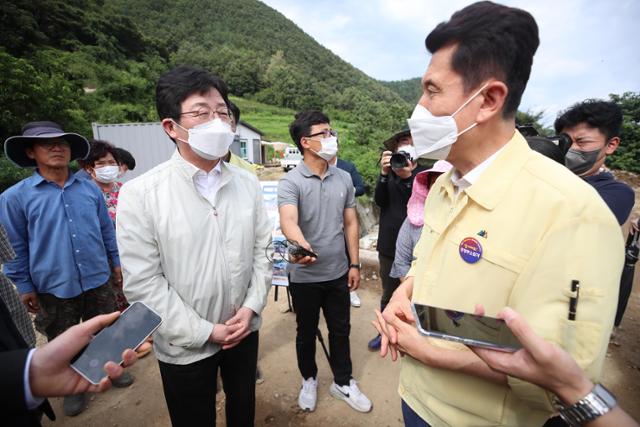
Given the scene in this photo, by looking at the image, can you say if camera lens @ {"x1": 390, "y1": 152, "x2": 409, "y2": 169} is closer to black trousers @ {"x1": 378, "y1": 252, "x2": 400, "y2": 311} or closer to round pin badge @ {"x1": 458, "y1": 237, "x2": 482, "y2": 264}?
black trousers @ {"x1": 378, "y1": 252, "x2": 400, "y2": 311}

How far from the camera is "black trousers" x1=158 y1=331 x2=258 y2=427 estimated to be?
1.79 metres

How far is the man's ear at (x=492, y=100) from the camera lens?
3.68ft

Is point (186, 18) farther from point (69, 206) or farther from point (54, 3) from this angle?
point (69, 206)

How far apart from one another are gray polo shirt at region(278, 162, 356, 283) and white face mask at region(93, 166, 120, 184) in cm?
230

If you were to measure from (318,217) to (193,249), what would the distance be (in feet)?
4.11

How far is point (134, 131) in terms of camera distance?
12.7m

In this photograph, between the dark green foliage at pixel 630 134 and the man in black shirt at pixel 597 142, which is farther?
the dark green foliage at pixel 630 134

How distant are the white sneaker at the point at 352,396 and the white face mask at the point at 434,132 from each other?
2448 millimetres

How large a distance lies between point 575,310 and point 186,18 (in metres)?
98.0

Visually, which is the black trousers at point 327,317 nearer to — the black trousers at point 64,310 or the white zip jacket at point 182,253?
the white zip jacket at point 182,253

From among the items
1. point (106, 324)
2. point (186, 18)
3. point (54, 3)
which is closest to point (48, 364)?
point (106, 324)

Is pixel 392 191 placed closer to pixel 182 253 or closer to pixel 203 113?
pixel 203 113

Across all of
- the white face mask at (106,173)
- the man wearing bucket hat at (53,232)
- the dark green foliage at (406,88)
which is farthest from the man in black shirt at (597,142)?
the dark green foliage at (406,88)

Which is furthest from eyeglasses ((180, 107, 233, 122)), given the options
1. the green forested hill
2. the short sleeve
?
the green forested hill
